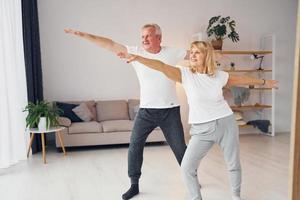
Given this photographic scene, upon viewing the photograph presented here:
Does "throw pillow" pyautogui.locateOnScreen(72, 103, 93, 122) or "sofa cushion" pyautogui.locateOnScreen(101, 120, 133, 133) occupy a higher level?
"throw pillow" pyautogui.locateOnScreen(72, 103, 93, 122)

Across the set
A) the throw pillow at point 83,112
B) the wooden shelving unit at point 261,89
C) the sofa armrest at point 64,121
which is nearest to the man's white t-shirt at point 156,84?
the sofa armrest at point 64,121

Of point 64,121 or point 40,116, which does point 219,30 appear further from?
point 40,116

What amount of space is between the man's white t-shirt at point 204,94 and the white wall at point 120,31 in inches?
147

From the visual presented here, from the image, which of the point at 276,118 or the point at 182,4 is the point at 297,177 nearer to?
the point at 182,4

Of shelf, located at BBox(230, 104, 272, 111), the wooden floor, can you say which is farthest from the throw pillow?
shelf, located at BBox(230, 104, 272, 111)

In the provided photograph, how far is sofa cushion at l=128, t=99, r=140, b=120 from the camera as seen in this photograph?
564cm

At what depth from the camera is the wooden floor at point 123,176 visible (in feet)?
9.93

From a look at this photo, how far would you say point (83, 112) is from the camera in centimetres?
539

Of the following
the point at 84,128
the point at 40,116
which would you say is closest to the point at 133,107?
the point at 84,128

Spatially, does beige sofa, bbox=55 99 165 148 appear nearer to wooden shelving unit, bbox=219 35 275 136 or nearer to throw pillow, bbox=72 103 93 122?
throw pillow, bbox=72 103 93 122

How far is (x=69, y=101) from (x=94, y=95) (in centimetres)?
46

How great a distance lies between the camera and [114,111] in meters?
5.67

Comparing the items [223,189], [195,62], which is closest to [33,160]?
[223,189]

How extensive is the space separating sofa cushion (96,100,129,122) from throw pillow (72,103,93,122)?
23 centimetres
